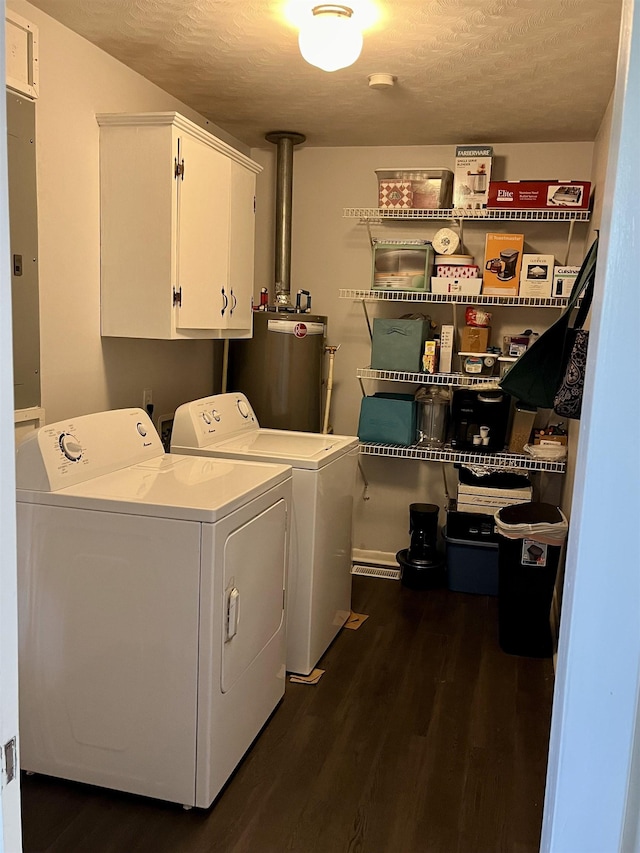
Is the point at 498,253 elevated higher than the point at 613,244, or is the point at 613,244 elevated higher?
the point at 498,253

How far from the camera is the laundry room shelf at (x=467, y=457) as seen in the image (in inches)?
148

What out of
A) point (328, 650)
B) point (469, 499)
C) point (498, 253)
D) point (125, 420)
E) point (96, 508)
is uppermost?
point (498, 253)

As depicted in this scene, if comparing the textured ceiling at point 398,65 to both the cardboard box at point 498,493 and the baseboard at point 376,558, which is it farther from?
the baseboard at point 376,558

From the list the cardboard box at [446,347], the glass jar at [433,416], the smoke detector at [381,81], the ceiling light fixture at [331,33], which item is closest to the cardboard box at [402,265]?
the cardboard box at [446,347]

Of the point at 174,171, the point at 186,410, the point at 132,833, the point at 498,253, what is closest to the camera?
the point at 132,833

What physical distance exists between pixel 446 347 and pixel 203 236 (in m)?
1.46

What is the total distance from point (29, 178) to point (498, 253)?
7.64 ft

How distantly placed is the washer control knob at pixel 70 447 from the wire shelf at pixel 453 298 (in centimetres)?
207

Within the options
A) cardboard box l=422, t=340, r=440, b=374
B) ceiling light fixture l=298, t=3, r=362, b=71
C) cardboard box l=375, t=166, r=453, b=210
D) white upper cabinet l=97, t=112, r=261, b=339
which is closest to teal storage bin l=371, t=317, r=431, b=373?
cardboard box l=422, t=340, r=440, b=374

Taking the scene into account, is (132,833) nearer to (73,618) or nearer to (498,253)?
(73,618)

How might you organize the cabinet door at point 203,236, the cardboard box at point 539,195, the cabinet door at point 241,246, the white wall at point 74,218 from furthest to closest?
the cardboard box at point 539,195 < the cabinet door at point 241,246 < the cabinet door at point 203,236 < the white wall at point 74,218

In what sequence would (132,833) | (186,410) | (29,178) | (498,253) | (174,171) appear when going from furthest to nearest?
(498,253)
(186,410)
(174,171)
(29,178)
(132,833)

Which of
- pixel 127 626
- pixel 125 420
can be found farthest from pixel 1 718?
pixel 125 420

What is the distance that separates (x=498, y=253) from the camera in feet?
12.6
